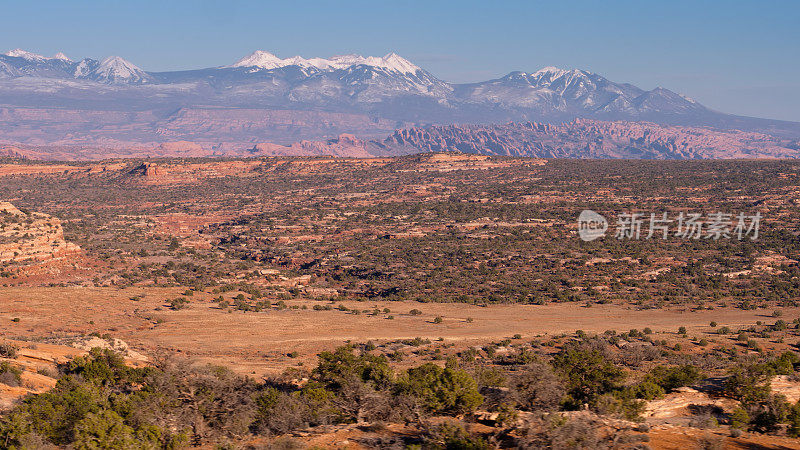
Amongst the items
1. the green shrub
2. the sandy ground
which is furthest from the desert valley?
the sandy ground

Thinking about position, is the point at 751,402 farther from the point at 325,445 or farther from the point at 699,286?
the point at 699,286

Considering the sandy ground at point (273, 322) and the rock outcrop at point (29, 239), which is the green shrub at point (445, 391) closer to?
the sandy ground at point (273, 322)

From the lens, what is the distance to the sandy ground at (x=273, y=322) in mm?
31953

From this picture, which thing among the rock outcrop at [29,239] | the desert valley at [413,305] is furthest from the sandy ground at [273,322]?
the rock outcrop at [29,239]

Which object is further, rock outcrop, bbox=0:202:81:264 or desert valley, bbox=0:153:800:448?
rock outcrop, bbox=0:202:81:264

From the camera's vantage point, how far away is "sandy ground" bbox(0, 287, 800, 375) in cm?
3195

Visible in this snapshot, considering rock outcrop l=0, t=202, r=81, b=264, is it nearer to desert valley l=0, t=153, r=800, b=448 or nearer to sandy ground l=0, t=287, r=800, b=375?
desert valley l=0, t=153, r=800, b=448

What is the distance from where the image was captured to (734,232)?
7112 centimetres

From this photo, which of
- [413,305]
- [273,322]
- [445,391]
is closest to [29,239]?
[273,322]

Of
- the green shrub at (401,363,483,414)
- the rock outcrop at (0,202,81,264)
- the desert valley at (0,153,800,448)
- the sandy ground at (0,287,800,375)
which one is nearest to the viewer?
the desert valley at (0,153,800,448)

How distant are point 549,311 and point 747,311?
→ 511 inches

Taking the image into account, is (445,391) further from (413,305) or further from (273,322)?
(413,305)

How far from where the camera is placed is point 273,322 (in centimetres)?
3800

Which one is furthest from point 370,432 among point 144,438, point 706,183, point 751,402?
point 706,183
